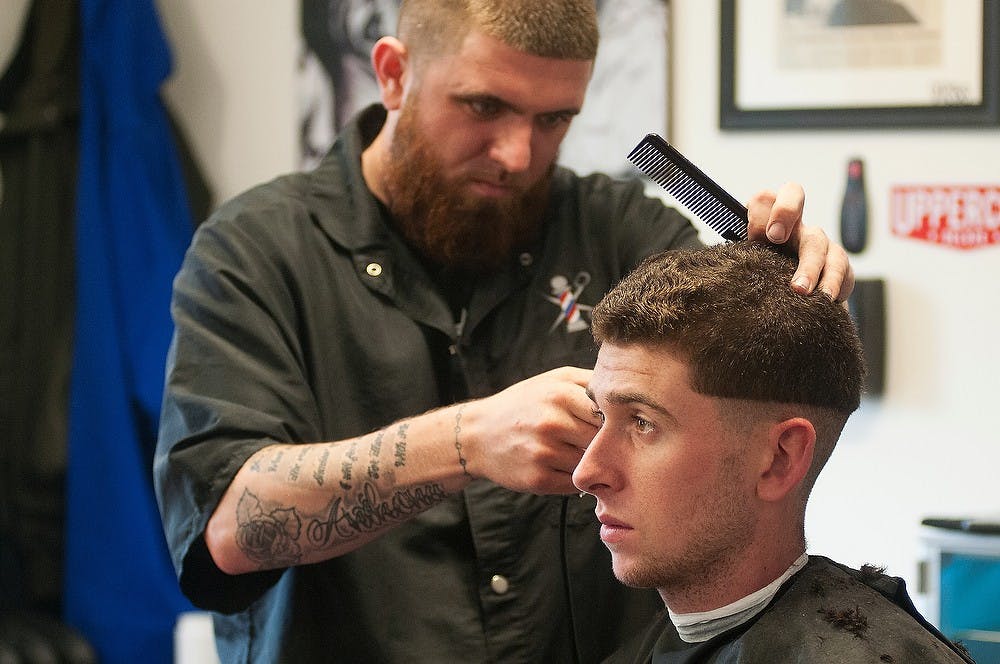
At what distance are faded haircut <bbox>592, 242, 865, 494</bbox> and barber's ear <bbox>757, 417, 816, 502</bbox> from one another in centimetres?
2

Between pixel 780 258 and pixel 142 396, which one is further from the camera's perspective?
pixel 142 396

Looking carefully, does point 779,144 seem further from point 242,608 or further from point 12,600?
point 12,600

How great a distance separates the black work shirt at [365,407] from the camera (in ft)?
5.51

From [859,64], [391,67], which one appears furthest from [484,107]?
[859,64]

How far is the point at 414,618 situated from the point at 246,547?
28 cm

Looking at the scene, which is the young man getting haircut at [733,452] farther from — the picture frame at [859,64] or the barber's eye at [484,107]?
the picture frame at [859,64]

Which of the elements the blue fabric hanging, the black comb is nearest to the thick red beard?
the black comb

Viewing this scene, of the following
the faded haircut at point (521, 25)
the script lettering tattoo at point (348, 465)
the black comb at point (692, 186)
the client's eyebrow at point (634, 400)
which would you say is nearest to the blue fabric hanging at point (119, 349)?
the faded haircut at point (521, 25)

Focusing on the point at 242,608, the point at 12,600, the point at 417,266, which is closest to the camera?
the point at 242,608

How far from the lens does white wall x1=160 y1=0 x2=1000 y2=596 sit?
2.84 m

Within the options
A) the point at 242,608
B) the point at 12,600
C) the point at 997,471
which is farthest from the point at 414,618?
the point at 12,600

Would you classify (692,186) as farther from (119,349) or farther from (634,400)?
(119,349)

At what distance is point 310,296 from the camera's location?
1.83m

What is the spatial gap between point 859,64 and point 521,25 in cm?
142
